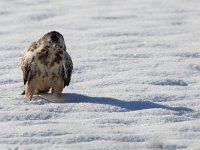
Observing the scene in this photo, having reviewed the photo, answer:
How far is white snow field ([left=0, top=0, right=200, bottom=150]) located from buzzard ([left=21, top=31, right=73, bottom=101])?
0.43 feet

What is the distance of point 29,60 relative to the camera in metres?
5.81

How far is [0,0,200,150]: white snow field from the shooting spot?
15.7 feet

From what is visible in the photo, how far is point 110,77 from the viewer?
6.61m

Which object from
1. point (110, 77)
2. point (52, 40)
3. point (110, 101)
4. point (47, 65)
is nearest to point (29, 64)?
point (47, 65)

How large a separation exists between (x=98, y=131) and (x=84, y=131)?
96 mm

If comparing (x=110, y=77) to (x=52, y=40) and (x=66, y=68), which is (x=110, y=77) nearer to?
(x=66, y=68)

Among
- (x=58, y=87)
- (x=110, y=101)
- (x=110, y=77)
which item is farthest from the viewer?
(x=110, y=77)

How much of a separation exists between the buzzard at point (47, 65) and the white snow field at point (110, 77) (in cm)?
13

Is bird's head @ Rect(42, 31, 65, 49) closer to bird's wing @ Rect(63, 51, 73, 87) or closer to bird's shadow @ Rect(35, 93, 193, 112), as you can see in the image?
bird's wing @ Rect(63, 51, 73, 87)

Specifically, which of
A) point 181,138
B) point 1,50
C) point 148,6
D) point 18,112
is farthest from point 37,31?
point 181,138

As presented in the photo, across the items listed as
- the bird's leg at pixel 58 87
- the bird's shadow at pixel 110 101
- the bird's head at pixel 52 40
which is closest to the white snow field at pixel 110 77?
the bird's shadow at pixel 110 101

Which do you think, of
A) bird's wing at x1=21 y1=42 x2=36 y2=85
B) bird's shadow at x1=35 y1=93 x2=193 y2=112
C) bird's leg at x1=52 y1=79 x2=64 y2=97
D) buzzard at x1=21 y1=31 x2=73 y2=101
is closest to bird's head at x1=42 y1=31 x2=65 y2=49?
buzzard at x1=21 y1=31 x2=73 y2=101

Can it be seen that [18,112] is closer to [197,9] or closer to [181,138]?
[181,138]

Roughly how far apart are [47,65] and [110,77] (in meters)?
0.97
